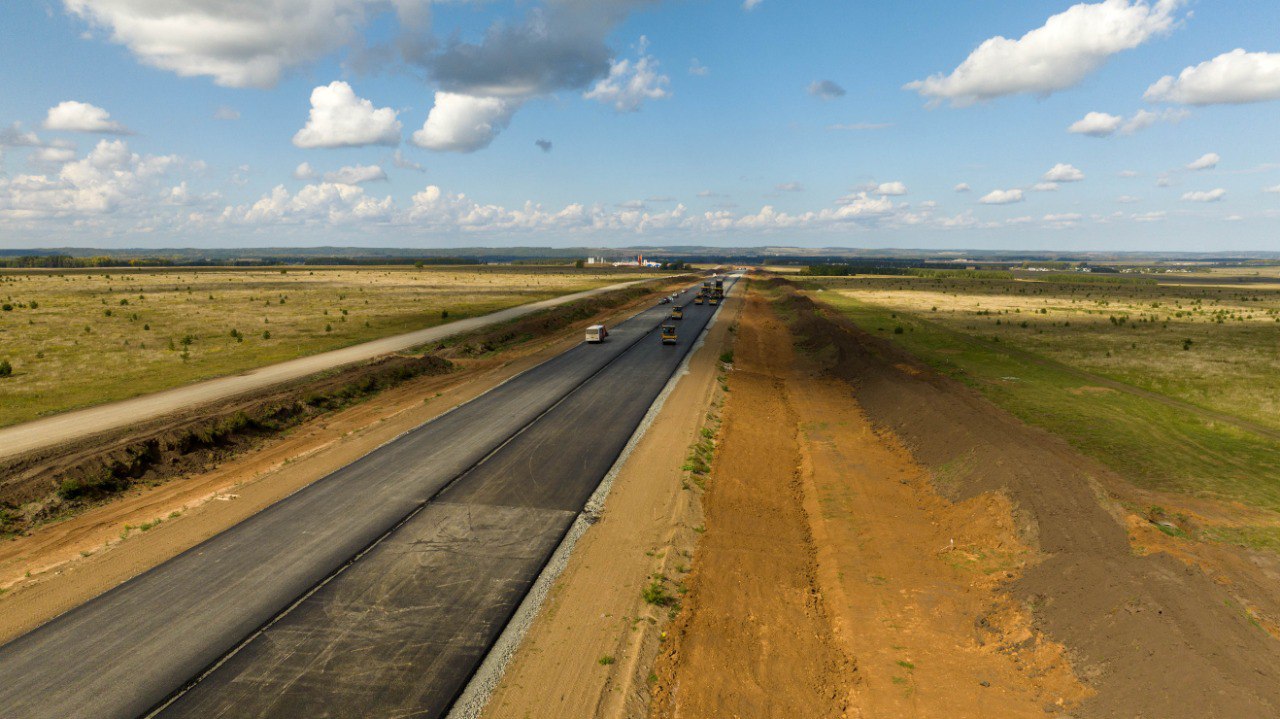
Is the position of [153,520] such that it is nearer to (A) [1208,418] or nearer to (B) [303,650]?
(B) [303,650]

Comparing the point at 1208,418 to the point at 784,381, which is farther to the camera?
the point at 784,381

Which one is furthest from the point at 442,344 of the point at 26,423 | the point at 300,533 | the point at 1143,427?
the point at 1143,427

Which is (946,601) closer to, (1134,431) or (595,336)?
(1134,431)

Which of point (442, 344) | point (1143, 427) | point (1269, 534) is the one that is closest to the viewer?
point (1269, 534)

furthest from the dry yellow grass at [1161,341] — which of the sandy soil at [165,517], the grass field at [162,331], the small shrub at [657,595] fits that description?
the grass field at [162,331]

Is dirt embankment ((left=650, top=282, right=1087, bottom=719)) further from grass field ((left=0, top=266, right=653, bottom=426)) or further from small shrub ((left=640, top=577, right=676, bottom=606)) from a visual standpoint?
grass field ((left=0, top=266, right=653, bottom=426))

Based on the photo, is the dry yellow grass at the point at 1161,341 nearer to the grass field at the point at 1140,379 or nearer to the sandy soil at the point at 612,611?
the grass field at the point at 1140,379
